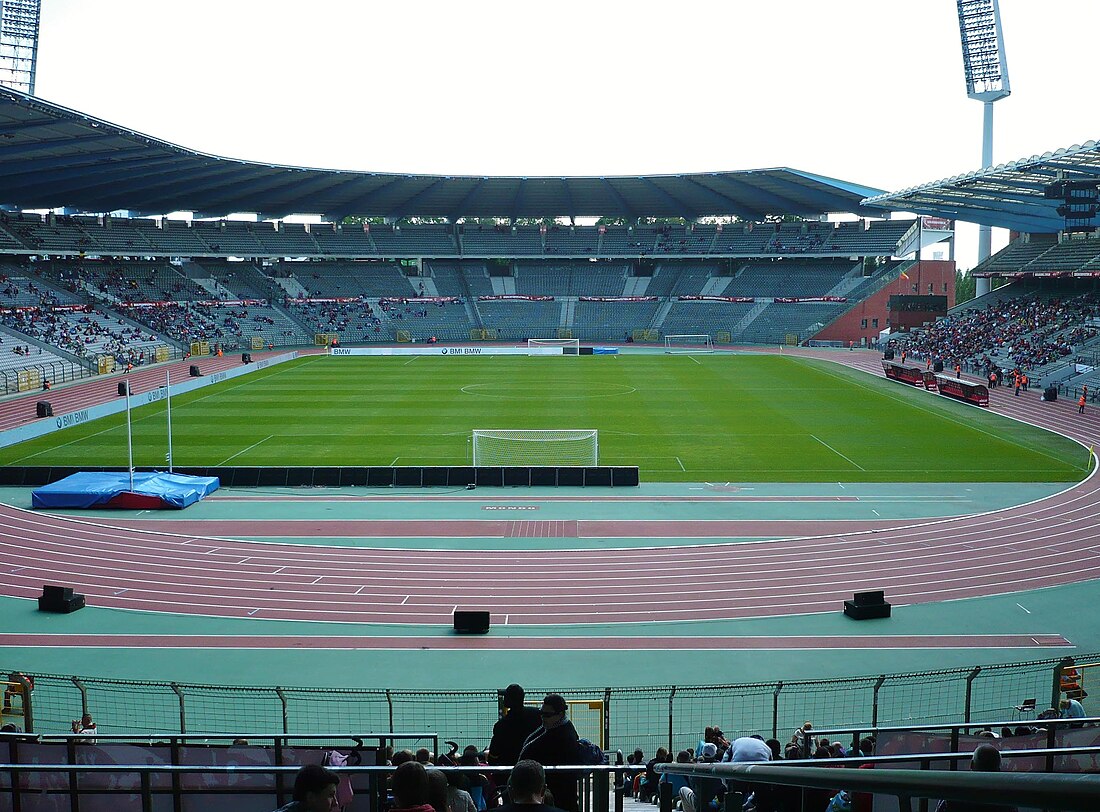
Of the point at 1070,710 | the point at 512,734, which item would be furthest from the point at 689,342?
the point at 512,734

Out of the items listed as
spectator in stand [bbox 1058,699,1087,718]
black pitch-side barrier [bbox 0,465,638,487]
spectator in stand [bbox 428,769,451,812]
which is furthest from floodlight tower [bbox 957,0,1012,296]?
spectator in stand [bbox 428,769,451,812]

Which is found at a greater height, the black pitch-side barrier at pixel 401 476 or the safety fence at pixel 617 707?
the black pitch-side barrier at pixel 401 476

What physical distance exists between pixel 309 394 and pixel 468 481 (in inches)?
872

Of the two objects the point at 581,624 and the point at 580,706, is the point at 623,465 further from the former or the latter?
the point at 580,706

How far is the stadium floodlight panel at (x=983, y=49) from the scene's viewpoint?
2571 inches

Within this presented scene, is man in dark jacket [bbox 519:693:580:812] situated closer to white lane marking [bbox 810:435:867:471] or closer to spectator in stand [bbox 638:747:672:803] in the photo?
spectator in stand [bbox 638:747:672:803]

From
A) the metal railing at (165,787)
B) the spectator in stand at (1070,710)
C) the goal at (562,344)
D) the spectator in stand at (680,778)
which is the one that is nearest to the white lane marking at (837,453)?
the spectator in stand at (1070,710)

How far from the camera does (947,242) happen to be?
85875 millimetres

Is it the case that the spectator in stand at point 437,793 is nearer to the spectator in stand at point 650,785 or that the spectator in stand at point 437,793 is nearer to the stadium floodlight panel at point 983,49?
the spectator in stand at point 650,785

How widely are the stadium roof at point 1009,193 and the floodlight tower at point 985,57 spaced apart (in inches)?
414

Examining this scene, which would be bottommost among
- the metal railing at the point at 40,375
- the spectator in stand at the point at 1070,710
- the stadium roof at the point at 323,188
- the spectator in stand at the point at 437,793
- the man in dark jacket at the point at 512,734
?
the spectator in stand at the point at 1070,710

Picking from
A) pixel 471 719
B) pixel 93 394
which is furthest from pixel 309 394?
pixel 471 719

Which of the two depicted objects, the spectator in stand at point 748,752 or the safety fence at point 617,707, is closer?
the spectator in stand at point 748,752

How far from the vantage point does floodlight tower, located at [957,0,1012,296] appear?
65.3m
